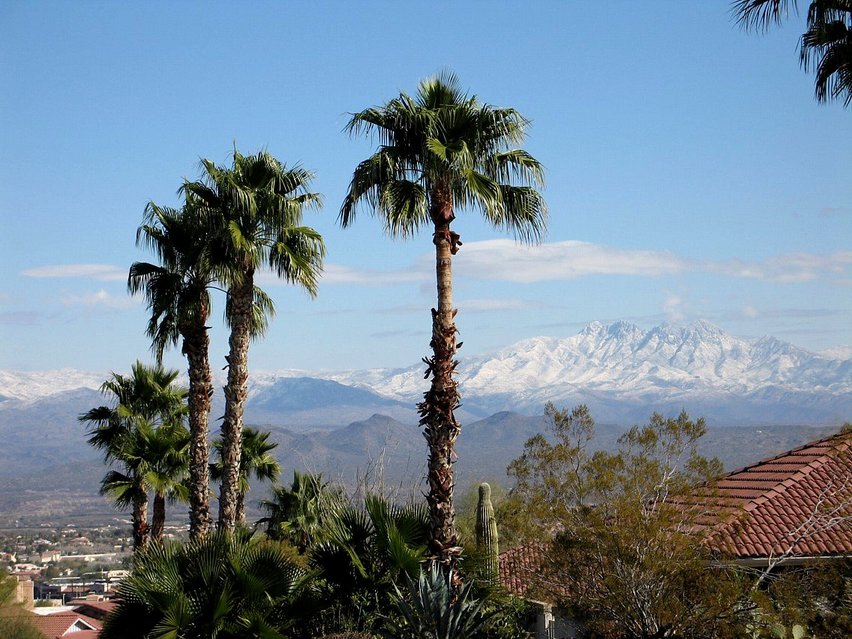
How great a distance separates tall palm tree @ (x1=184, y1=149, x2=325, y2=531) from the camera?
22.4m

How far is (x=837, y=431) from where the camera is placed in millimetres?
22891

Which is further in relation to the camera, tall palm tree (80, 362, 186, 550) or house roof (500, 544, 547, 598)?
tall palm tree (80, 362, 186, 550)

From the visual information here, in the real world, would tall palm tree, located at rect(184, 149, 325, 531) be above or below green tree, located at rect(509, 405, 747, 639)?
above

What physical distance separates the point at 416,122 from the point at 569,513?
6911 millimetres

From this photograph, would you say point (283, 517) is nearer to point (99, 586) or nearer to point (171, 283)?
point (171, 283)

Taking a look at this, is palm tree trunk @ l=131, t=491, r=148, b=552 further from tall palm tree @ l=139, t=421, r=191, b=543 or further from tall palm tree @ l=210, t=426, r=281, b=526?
tall palm tree @ l=210, t=426, r=281, b=526

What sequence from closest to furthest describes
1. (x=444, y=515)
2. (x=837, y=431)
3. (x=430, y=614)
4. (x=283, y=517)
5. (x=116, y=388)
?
(x=430, y=614), (x=444, y=515), (x=837, y=431), (x=116, y=388), (x=283, y=517)

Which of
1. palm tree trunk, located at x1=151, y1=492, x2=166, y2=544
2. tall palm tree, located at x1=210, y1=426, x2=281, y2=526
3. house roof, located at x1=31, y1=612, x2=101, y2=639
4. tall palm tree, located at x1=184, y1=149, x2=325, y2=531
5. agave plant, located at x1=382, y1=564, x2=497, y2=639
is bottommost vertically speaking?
house roof, located at x1=31, y1=612, x2=101, y2=639

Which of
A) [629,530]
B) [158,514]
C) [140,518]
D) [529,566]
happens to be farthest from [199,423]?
[629,530]

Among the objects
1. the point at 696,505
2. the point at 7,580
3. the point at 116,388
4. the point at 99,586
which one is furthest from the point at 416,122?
the point at 99,586

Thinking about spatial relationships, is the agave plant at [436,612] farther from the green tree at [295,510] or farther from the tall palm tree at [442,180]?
the green tree at [295,510]

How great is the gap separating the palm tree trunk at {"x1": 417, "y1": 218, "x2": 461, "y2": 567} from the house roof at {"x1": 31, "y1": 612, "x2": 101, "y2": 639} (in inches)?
1217

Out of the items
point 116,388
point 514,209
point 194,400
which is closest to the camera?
point 514,209

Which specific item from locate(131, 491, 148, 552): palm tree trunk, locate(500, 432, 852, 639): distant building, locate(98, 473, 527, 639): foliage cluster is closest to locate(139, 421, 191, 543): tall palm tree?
locate(131, 491, 148, 552): palm tree trunk
